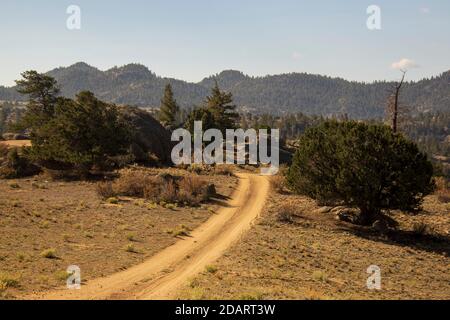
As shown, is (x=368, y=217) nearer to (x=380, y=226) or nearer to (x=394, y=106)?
(x=380, y=226)

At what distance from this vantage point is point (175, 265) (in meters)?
19.8

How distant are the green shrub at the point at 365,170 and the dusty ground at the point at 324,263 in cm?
221

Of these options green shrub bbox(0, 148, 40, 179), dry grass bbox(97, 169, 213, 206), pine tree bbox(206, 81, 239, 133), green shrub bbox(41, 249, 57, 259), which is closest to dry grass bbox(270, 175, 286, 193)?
dry grass bbox(97, 169, 213, 206)

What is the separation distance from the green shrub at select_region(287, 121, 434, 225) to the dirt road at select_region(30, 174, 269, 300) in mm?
5355

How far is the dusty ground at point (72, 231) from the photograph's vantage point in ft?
58.2

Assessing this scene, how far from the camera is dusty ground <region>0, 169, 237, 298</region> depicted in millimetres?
17734

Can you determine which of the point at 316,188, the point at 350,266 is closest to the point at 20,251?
the point at 350,266

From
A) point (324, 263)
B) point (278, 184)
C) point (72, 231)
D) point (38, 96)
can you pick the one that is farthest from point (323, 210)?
point (38, 96)

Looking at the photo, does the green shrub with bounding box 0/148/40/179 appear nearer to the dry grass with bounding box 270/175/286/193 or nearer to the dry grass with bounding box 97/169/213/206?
the dry grass with bounding box 97/169/213/206

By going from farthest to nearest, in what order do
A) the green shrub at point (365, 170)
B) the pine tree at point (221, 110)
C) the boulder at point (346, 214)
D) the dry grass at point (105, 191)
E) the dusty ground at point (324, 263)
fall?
the pine tree at point (221, 110) < the dry grass at point (105, 191) < the boulder at point (346, 214) < the green shrub at point (365, 170) < the dusty ground at point (324, 263)

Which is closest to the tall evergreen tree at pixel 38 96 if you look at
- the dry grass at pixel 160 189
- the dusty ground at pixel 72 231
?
the dusty ground at pixel 72 231

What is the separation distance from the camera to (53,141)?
142ft

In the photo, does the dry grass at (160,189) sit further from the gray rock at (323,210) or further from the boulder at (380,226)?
the boulder at (380,226)
